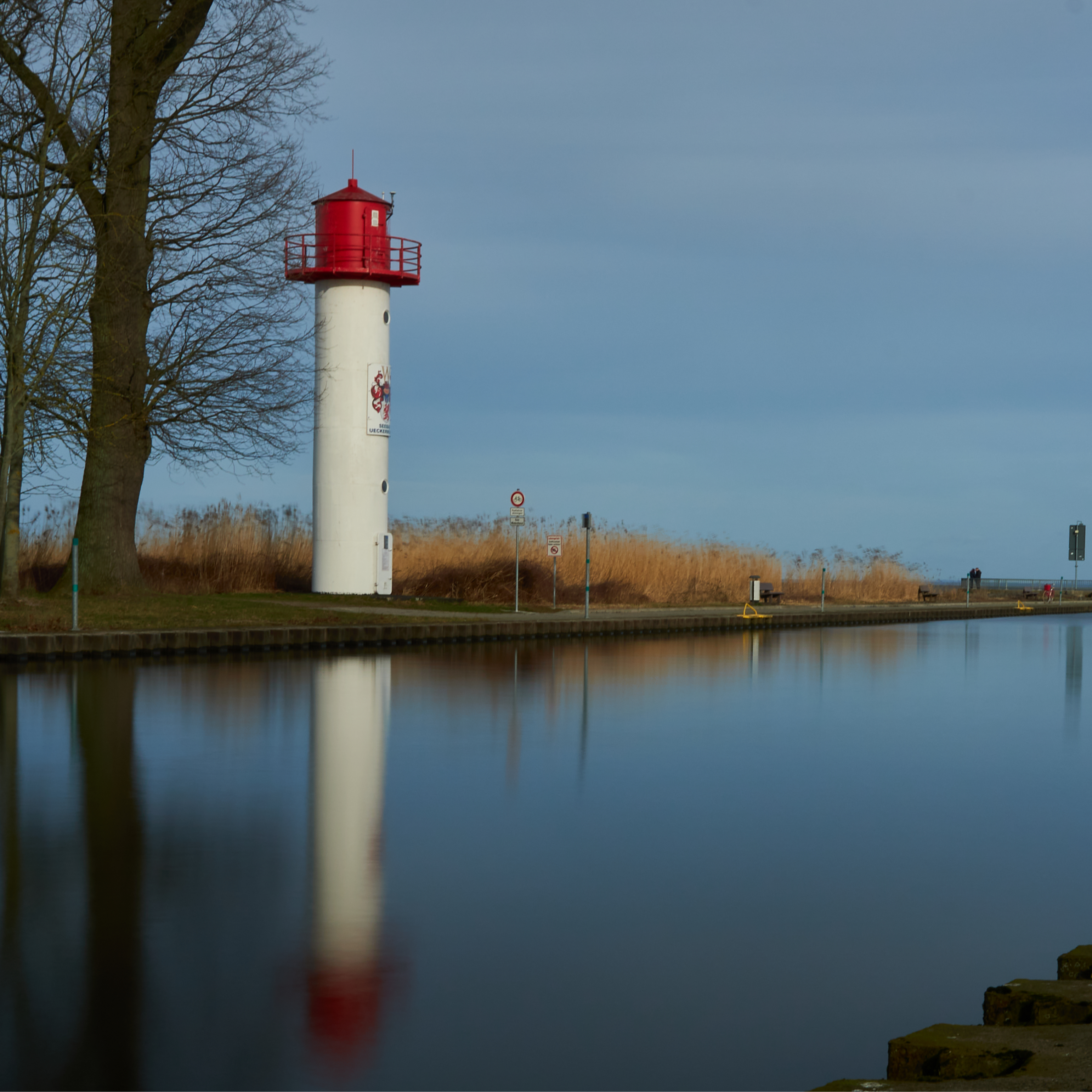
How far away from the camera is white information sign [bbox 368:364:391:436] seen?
3162 cm

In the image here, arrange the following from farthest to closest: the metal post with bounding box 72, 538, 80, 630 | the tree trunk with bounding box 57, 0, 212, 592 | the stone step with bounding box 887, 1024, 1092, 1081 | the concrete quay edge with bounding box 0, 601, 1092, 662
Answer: the tree trunk with bounding box 57, 0, 212, 592 < the metal post with bounding box 72, 538, 80, 630 < the concrete quay edge with bounding box 0, 601, 1092, 662 < the stone step with bounding box 887, 1024, 1092, 1081

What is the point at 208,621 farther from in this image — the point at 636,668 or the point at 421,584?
the point at 421,584

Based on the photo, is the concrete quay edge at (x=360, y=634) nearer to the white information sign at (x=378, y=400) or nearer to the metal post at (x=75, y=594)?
the metal post at (x=75, y=594)

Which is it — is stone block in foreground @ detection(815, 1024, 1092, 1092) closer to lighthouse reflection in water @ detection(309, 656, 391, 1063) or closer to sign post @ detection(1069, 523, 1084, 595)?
lighthouse reflection in water @ detection(309, 656, 391, 1063)

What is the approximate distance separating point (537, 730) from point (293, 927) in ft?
21.6

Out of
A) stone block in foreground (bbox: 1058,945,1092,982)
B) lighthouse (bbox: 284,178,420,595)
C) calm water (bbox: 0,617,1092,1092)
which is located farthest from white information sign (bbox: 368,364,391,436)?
stone block in foreground (bbox: 1058,945,1092,982)

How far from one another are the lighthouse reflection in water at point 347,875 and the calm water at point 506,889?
26mm

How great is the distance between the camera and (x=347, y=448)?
3145 centimetres

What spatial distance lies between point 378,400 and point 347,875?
2542 cm

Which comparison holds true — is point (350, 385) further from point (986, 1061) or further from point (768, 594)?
point (986, 1061)

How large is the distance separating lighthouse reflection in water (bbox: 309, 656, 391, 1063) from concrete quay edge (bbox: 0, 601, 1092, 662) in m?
5.90

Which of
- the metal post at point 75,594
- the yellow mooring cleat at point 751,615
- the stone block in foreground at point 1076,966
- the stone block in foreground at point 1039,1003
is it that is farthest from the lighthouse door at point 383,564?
the stone block in foreground at point 1039,1003

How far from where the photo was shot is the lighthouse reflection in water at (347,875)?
15.9ft

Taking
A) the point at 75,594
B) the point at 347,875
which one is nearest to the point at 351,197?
the point at 75,594
